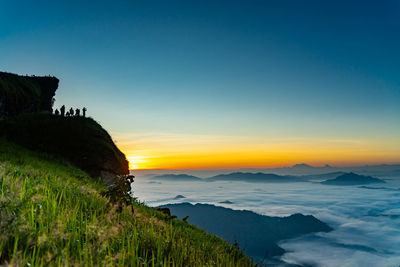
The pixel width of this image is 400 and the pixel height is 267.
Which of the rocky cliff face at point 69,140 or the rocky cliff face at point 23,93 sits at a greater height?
the rocky cliff face at point 23,93

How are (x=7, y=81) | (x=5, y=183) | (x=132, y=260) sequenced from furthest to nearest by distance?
1. (x=7, y=81)
2. (x=5, y=183)
3. (x=132, y=260)

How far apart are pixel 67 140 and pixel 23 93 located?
2122 centimetres

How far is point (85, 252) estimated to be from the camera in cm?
247

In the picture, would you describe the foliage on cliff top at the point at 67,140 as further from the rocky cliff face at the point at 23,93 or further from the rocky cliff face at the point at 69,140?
the rocky cliff face at the point at 23,93

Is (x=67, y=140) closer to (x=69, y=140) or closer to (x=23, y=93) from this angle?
(x=69, y=140)

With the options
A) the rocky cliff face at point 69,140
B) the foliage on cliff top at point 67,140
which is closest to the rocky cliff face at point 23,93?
the rocky cliff face at point 69,140

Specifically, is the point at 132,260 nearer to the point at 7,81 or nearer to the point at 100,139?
the point at 100,139

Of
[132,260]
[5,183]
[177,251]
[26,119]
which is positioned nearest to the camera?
[132,260]

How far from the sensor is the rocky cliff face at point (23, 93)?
29.1 m

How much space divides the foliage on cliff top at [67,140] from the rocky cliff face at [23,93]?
11907 mm

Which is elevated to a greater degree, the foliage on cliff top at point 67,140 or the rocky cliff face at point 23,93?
the rocky cliff face at point 23,93

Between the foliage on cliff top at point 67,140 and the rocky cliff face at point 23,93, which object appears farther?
the rocky cliff face at point 23,93

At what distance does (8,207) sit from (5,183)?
152 centimetres

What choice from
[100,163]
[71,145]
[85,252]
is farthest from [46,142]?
[85,252]
